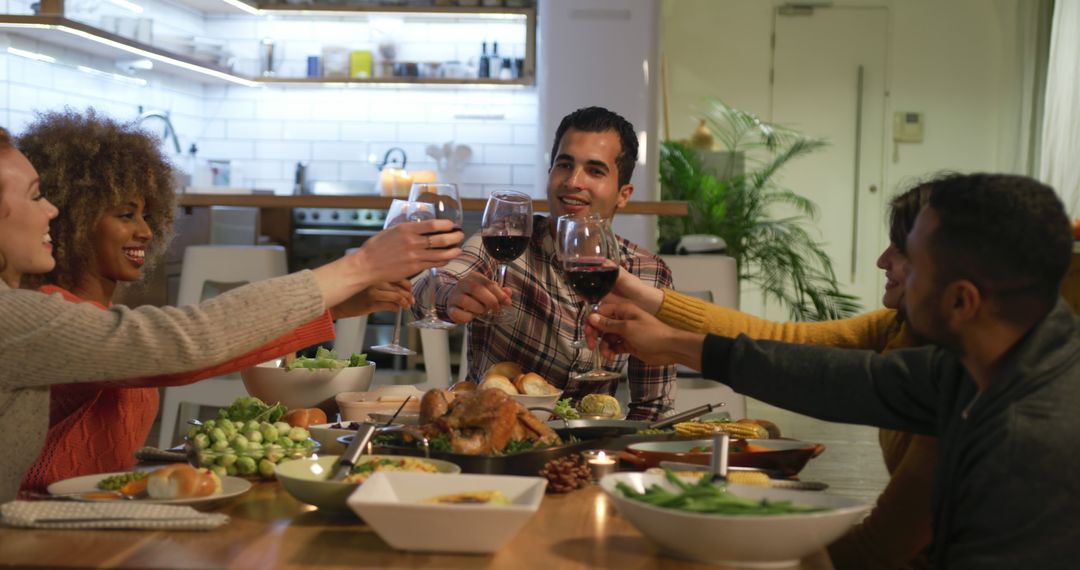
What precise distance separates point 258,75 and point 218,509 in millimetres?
7544

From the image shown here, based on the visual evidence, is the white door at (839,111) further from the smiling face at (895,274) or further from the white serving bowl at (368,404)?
the white serving bowl at (368,404)

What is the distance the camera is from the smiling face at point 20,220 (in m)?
1.73

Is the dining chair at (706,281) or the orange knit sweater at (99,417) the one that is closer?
the orange knit sweater at (99,417)

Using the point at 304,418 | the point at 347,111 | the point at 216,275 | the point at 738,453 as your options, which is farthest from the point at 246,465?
the point at 347,111

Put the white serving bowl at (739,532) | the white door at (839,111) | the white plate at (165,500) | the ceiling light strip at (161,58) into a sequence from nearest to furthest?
1. the white serving bowl at (739,532)
2. the white plate at (165,500)
3. the ceiling light strip at (161,58)
4. the white door at (839,111)

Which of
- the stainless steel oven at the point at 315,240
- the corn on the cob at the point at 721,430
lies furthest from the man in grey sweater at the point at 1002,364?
the stainless steel oven at the point at 315,240

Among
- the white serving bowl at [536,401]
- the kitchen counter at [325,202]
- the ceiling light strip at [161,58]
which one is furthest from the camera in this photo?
the ceiling light strip at [161,58]

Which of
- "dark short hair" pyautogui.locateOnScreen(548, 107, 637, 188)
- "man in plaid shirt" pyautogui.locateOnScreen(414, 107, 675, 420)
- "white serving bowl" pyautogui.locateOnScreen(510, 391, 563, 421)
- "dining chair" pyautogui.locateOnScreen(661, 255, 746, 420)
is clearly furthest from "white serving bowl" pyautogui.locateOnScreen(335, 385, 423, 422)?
"dining chair" pyautogui.locateOnScreen(661, 255, 746, 420)

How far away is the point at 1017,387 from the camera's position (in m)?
1.36

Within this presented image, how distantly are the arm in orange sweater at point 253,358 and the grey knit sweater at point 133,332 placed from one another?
324 millimetres

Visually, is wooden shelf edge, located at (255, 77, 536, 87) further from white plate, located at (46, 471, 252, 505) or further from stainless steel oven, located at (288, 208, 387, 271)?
white plate, located at (46, 471, 252, 505)

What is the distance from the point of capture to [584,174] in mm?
2883

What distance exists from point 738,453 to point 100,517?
903 millimetres

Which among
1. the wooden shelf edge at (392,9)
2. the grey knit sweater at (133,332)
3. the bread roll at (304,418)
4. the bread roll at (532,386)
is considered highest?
the wooden shelf edge at (392,9)
